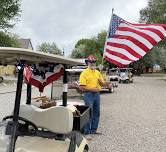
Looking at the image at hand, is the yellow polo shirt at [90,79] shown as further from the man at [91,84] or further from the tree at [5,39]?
the tree at [5,39]

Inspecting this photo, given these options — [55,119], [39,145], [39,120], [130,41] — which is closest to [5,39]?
[130,41]

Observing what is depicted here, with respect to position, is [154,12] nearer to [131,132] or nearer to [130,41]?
[130,41]

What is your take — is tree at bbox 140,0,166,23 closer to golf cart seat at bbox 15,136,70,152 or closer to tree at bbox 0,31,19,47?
tree at bbox 0,31,19,47

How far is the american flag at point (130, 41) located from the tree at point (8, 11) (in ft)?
126

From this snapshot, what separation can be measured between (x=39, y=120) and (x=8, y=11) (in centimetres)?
4478

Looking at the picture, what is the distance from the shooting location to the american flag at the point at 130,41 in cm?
1184

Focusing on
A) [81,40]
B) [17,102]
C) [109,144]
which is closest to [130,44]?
[109,144]

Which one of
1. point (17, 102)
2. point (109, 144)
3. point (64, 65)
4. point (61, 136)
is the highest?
point (64, 65)

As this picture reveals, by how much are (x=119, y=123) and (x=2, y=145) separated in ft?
26.8

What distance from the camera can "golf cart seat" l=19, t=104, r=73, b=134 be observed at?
6.18 meters

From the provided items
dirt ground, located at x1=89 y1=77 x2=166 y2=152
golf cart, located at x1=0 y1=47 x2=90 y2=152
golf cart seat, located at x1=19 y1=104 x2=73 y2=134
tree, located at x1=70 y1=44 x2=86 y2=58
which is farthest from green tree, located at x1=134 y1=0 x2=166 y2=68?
tree, located at x1=70 y1=44 x2=86 y2=58

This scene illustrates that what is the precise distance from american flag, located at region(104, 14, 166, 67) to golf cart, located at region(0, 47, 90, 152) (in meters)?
4.50

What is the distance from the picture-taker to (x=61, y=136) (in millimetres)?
6258

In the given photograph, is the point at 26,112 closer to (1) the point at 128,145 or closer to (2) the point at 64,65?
(2) the point at 64,65
